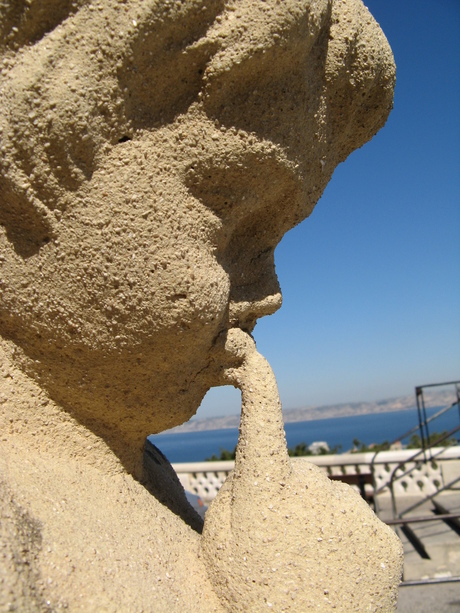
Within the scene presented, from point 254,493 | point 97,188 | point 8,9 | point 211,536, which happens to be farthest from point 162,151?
point 211,536

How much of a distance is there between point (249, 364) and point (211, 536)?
460 mm

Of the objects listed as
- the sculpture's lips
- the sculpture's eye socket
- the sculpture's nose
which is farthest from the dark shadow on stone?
the sculpture's eye socket

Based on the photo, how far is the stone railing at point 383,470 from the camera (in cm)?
589

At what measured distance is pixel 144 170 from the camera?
46.8 inches

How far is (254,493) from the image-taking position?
1284 millimetres

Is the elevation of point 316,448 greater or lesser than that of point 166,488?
lesser

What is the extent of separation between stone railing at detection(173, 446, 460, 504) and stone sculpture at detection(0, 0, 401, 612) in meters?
4.72

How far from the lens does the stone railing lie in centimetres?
589

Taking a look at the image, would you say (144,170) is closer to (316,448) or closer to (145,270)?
(145,270)

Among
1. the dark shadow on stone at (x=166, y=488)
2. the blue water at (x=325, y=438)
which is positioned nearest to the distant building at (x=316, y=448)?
the blue water at (x=325, y=438)

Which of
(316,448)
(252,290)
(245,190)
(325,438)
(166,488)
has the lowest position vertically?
(325,438)

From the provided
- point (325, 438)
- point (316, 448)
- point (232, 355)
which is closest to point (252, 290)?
point (232, 355)

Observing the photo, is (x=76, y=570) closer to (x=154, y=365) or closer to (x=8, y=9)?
(x=154, y=365)

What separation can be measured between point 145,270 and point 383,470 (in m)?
5.61
